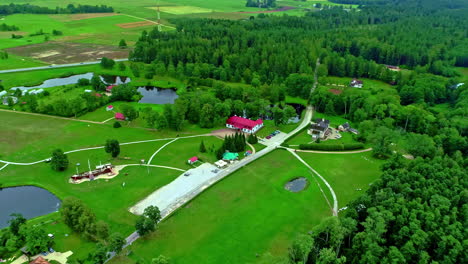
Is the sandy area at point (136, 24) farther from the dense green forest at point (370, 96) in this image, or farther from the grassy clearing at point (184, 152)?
the grassy clearing at point (184, 152)

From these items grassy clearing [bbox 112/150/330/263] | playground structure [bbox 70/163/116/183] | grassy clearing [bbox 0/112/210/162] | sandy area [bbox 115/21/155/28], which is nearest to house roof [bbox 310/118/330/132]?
grassy clearing [bbox 112/150/330/263]

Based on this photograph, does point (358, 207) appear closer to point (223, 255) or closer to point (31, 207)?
point (223, 255)

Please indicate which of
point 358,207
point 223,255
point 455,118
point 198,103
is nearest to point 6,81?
point 198,103

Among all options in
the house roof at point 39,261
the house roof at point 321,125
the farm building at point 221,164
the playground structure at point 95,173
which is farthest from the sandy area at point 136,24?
the house roof at point 39,261

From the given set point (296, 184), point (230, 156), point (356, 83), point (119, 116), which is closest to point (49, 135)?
point (119, 116)

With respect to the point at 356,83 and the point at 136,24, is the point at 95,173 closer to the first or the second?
the point at 356,83
